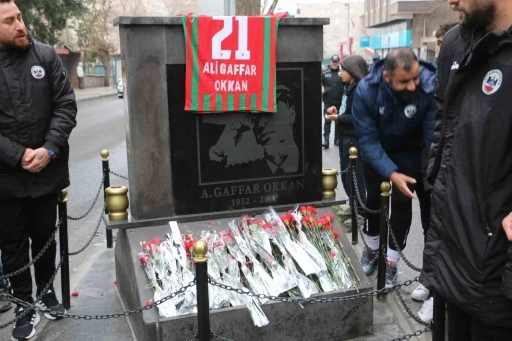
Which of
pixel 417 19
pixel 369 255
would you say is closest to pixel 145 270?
pixel 369 255

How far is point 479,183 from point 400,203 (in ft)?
7.46

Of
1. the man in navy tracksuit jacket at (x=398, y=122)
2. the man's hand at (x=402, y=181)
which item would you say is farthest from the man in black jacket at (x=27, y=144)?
the man's hand at (x=402, y=181)

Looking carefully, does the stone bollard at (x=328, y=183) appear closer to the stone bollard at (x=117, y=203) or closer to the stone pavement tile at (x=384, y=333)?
the stone pavement tile at (x=384, y=333)

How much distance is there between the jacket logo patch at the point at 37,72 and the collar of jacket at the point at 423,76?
2.29 m

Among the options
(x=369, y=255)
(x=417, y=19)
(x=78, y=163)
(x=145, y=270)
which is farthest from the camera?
(x=417, y=19)

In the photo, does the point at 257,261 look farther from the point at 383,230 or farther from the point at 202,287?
the point at 383,230

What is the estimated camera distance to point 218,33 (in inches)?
156

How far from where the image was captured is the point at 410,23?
138 feet

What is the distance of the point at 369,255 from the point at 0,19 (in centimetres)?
337

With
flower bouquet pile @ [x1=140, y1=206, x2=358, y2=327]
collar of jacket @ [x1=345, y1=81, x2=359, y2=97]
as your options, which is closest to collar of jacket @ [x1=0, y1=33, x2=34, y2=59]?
flower bouquet pile @ [x1=140, y1=206, x2=358, y2=327]

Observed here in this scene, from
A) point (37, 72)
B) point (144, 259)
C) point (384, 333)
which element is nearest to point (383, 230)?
point (384, 333)

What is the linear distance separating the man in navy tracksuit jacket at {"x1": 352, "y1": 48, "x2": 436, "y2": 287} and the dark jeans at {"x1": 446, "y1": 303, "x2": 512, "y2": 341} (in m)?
1.55

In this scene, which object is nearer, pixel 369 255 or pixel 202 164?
pixel 202 164

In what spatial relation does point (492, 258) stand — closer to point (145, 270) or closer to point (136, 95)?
point (145, 270)
